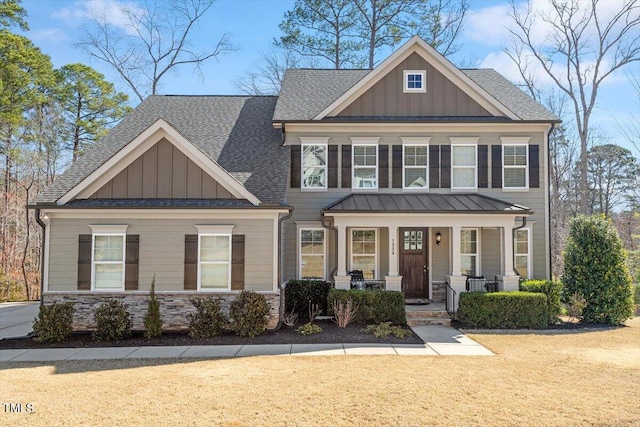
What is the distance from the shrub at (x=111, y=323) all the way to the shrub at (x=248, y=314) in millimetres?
2618

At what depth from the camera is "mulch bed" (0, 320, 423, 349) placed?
9.89 metres

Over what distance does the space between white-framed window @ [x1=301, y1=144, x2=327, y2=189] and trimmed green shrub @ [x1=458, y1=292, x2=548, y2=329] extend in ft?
19.5

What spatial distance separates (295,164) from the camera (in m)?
14.2

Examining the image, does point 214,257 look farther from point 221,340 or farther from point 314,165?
point 314,165

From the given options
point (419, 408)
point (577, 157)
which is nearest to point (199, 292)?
point (419, 408)

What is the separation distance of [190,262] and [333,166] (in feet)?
19.1

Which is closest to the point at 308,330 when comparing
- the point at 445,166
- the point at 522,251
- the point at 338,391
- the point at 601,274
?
the point at 338,391

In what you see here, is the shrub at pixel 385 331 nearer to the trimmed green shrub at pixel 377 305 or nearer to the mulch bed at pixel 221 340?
the mulch bed at pixel 221 340

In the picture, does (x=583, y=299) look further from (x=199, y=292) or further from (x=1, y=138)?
(x=1, y=138)

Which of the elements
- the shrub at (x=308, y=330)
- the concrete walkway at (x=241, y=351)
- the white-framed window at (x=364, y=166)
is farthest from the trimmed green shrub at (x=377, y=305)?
the white-framed window at (x=364, y=166)

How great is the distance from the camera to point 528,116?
14406 millimetres

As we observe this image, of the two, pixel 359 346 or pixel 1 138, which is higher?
pixel 1 138

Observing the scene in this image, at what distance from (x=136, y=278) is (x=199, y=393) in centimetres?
554

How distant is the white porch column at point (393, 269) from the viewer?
40.6 ft
